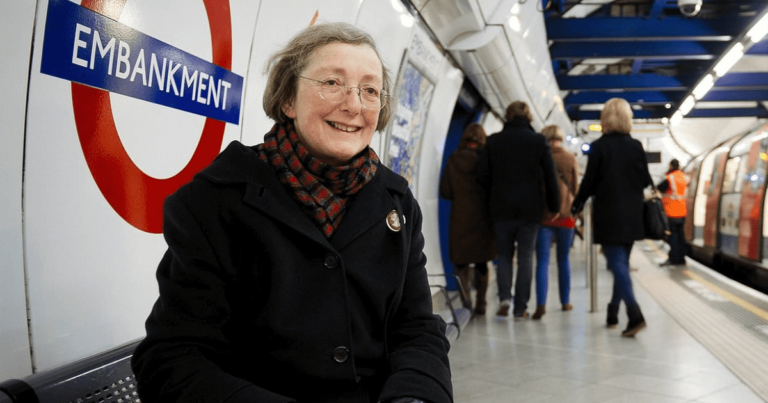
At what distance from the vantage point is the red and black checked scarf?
1561 millimetres

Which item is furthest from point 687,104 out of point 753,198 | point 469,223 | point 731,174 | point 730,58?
point 469,223

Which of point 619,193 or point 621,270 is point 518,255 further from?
point 619,193

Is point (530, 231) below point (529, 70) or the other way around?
below

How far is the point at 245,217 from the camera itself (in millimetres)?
1469

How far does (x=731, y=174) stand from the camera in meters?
11.1

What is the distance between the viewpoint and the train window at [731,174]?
10.6 m

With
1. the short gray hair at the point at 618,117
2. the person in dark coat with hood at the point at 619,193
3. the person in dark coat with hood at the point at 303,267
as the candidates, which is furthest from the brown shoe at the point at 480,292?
the person in dark coat with hood at the point at 303,267

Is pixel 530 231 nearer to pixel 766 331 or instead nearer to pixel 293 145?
pixel 766 331

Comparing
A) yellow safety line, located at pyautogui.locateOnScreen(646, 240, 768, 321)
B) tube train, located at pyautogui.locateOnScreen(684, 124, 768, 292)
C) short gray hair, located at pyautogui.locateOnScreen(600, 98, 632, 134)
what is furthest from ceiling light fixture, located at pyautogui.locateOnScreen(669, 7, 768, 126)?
short gray hair, located at pyautogui.locateOnScreen(600, 98, 632, 134)

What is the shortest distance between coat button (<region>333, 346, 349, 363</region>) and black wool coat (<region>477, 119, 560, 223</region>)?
4552 millimetres

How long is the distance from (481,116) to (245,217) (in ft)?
28.2

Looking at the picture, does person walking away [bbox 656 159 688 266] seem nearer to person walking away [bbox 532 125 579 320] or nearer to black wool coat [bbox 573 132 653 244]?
person walking away [bbox 532 125 579 320]

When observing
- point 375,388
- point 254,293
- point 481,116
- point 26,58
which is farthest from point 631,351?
→ point 481,116

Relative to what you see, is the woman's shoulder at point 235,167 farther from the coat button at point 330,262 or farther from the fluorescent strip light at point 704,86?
the fluorescent strip light at point 704,86
